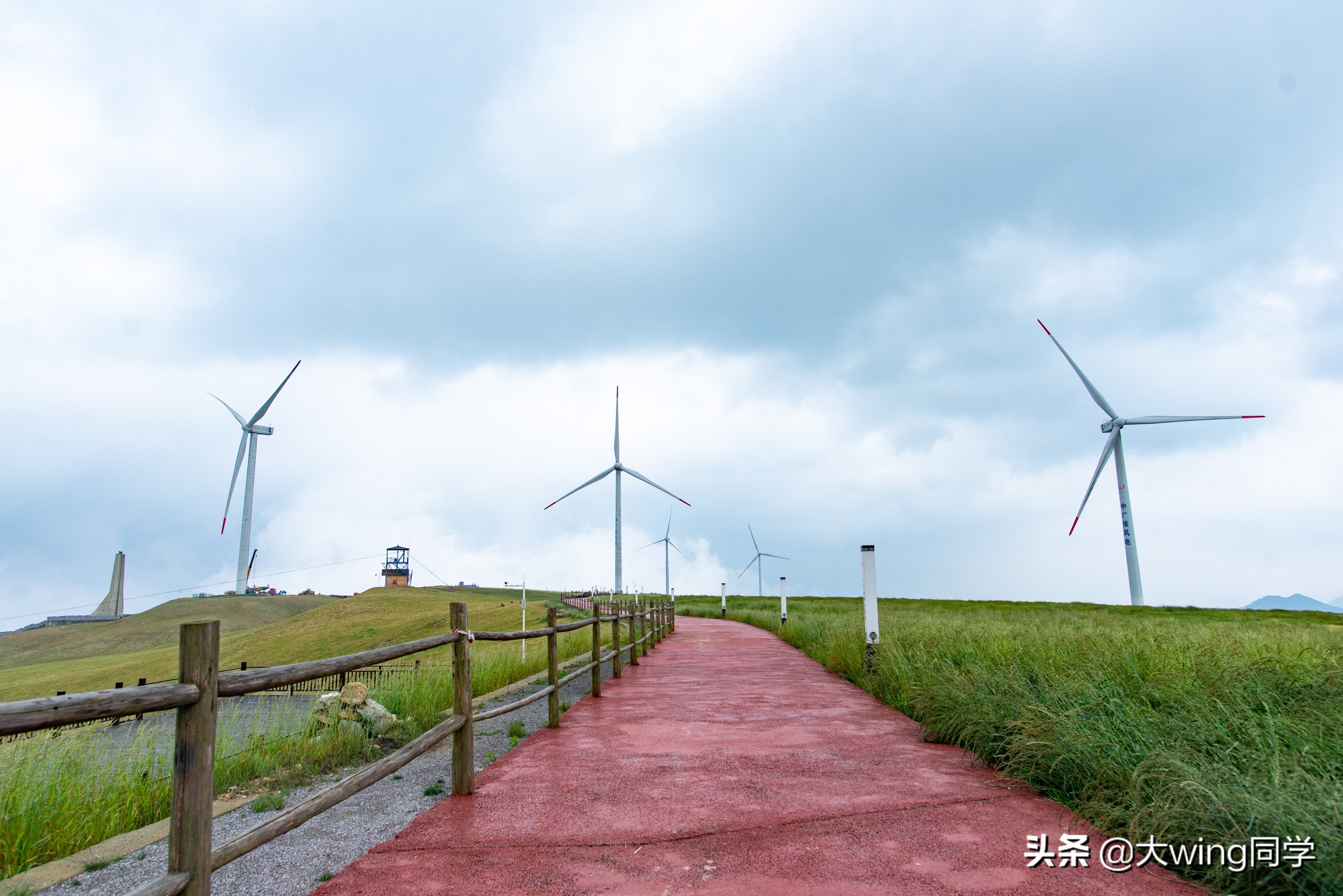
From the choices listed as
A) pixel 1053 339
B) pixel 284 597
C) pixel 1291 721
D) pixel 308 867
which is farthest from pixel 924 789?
pixel 284 597

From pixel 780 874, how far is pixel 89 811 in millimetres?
5003

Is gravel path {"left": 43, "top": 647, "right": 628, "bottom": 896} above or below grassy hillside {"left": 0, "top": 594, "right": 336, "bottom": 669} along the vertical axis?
above

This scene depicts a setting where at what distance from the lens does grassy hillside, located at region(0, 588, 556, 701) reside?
36.9 m

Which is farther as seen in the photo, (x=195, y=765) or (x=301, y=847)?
(x=301, y=847)

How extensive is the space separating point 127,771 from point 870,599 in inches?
325

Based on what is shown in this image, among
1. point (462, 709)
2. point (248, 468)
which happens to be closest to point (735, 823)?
point (462, 709)

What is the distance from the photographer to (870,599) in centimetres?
1038

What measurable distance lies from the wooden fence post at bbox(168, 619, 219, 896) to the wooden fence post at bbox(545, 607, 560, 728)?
449 cm

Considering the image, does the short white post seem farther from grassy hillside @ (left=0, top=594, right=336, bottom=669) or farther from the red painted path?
grassy hillside @ (left=0, top=594, right=336, bottom=669)

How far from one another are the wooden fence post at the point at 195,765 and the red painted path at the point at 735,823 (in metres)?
0.86

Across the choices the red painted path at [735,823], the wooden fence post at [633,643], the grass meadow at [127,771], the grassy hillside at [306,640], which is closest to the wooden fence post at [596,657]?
the grass meadow at [127,771]

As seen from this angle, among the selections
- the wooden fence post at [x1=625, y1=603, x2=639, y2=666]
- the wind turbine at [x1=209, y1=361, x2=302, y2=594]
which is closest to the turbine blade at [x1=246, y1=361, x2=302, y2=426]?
the wind turbine at [x1=209, y1=361, x2=302, y2=594]

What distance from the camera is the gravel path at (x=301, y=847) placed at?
11.9ft

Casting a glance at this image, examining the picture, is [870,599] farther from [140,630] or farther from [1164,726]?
[140,630]
